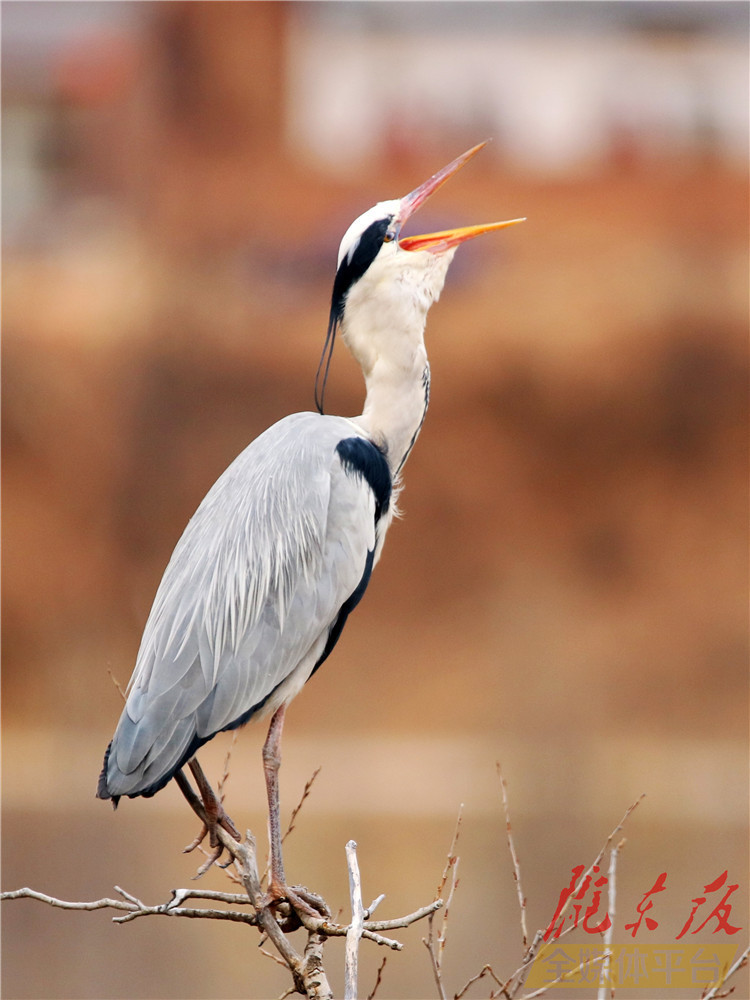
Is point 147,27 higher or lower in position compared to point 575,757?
higher

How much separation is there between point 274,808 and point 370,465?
2.02 ft

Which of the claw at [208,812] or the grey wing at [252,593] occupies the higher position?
the grey wing at [252,593]

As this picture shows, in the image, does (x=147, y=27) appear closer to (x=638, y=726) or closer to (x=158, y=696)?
(x=638, y=726)

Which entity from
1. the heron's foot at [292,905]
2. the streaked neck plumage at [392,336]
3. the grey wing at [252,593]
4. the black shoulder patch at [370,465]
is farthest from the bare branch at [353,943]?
the streaked neck plumage at [392,336]

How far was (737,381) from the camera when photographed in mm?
6398

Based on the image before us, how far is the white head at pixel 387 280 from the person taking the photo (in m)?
2.20

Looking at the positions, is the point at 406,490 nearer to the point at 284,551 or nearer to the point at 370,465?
the point at 370,465

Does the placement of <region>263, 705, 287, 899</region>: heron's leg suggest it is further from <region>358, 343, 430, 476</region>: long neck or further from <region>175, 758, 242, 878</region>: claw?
<region>358, 343, 430, 476</region>: long neck

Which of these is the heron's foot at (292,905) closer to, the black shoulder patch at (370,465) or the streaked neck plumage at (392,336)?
the black shoulder patch at (370,465)

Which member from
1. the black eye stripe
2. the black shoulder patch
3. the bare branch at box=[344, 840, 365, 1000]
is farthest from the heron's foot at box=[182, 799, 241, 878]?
the black eye stripe

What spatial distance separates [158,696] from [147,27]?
17.8 feet

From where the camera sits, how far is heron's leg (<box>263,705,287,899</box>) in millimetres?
1901

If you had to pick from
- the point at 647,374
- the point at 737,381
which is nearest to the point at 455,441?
the point at 647,374

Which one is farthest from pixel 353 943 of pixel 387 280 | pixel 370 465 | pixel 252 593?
pixel 387 280
